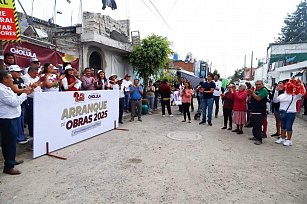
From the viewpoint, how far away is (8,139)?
360 cm

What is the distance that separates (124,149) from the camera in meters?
5.11

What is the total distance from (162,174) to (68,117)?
8.99 feet

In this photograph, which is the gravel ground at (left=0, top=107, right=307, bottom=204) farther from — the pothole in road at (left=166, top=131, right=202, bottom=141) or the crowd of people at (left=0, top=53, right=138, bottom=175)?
the crowd of people at (left=0, top=53, right=138, bottom=175)

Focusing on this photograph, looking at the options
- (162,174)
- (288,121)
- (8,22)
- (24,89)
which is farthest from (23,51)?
(288,121)

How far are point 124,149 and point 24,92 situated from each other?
2457mm

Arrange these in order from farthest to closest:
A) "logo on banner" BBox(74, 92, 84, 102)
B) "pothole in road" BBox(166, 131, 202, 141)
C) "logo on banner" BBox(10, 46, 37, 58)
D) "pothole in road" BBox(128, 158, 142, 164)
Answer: "logo on banner" BBox(10, 46, 37, 58) < "pothole in road" BBox(166, 131, 202, 141) < "logo on banner" BBox(74, 92, 84, 102) < "pothole in road" BBox(128, 158, 142, 164)

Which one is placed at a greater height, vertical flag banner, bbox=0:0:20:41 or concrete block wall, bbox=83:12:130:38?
concrete block wall, bbox=83:12:130:38

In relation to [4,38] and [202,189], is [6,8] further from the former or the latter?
[202,189]

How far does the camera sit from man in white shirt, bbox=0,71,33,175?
3477 mm

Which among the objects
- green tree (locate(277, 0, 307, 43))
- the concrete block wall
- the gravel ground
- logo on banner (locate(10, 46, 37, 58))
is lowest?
the gravel ground

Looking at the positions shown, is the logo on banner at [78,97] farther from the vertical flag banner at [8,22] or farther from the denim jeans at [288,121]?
the denim jeans at [288,121]

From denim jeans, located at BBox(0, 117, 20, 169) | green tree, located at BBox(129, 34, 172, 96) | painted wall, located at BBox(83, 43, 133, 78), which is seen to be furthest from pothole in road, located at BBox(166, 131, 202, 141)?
green tree, located at BBox(129, 34, 172, 96)

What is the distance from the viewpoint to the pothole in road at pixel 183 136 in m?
6.23

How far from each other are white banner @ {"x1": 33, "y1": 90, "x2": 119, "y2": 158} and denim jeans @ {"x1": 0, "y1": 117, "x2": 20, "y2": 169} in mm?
563
